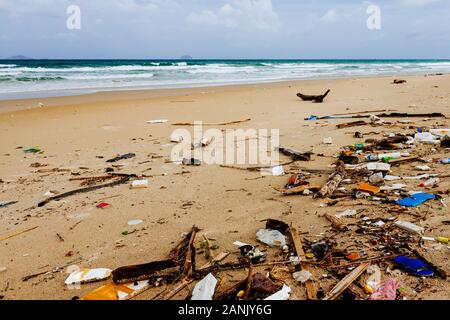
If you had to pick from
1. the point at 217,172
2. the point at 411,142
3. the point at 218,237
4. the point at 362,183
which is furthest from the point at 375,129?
the point at 218,237

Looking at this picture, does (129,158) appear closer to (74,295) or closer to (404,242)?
(74,295)

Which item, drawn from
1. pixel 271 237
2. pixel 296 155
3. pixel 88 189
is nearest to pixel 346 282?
pixel 271 237

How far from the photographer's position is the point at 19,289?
219 cm

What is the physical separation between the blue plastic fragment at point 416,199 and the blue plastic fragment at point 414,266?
89 cm

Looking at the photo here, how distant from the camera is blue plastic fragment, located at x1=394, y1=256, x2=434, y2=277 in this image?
1985 mm

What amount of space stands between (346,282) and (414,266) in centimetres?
43

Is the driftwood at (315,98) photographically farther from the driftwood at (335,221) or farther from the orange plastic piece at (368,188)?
the driftwood at (335,221)

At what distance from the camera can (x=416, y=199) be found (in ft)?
9.66

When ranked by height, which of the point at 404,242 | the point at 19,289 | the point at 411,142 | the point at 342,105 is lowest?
the point at 19,289

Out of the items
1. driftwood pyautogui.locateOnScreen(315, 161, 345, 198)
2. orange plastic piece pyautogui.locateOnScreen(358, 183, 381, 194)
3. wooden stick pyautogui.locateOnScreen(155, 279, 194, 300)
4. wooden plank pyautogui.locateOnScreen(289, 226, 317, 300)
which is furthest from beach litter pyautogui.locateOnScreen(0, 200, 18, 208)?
orange plastic piece pyautogui.locateOnScreen(358, 183, 381, 194)
